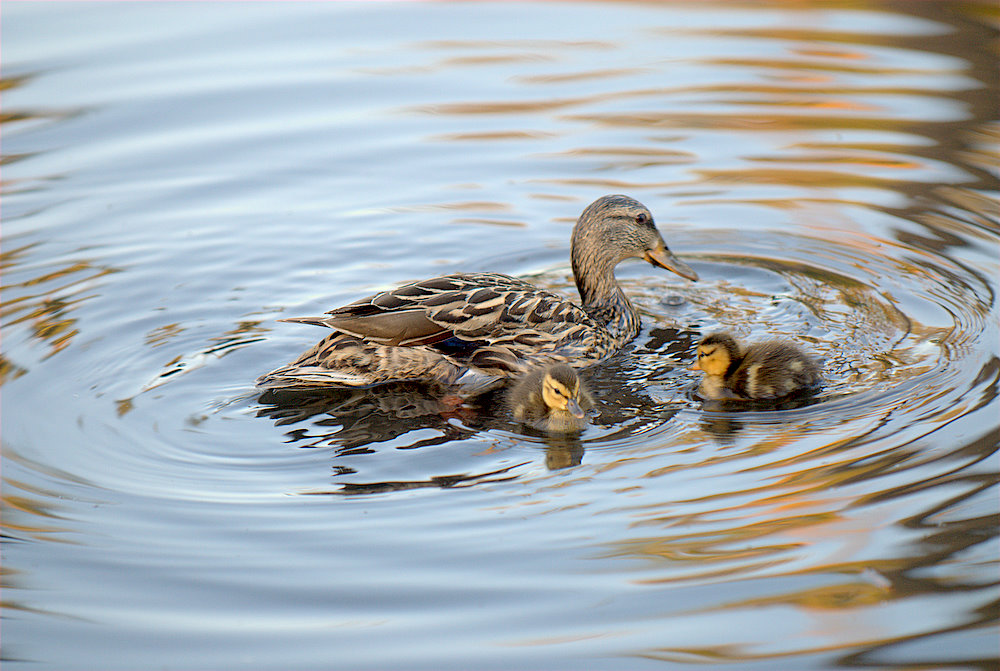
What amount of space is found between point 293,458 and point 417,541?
2.90ft

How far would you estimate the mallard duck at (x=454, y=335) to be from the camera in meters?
5.29

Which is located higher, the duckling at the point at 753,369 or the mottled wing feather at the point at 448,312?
the mottled wing feather at the point at 448,312

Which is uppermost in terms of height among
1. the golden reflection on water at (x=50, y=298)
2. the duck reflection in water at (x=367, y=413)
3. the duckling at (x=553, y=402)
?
the golden reflection on water at (x=50, y=298)

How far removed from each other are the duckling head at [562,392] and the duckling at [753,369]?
66 cm

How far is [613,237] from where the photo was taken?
6246 mm

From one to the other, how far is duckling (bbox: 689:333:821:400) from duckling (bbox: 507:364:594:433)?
0.57 metres

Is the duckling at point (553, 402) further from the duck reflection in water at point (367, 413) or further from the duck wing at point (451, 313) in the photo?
the duck wing at point (451, 313)

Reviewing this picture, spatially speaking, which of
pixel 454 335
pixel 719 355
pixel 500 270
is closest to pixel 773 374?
pixel 719 355

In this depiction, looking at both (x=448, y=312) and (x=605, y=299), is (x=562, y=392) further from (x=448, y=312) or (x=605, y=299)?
(x=605, y=299)

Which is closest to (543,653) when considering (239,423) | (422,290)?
(239,423)

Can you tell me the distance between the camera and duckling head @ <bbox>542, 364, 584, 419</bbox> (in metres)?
4.80

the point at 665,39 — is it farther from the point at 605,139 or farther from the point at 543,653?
the point at 543,653

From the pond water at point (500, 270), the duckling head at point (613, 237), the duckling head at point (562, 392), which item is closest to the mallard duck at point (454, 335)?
the pond water at point (500, 270)

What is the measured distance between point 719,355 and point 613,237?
53.7 inches
